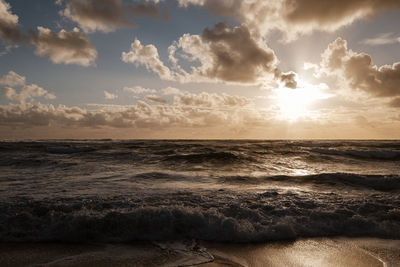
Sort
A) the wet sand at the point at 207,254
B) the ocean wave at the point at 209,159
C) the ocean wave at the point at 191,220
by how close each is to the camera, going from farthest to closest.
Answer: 1. the ocean wave at the point at 209,159
2. the ocean wave at the point at 191,220
3. the wet sand at the point at 207,254

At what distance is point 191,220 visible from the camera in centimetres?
489

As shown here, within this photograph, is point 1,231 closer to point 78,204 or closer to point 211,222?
point 78,204

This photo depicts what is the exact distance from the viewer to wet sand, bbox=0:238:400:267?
3568 millimetres

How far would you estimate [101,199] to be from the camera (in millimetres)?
6234

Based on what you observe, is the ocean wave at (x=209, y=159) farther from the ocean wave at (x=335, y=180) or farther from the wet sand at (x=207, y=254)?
the wet sand at (x=207, y=254)

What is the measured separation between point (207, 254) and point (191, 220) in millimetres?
1089

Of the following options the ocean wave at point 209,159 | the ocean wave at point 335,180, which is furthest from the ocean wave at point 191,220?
the ocean wave at point 209,159

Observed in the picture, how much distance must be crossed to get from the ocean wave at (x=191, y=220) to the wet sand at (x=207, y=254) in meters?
0.29

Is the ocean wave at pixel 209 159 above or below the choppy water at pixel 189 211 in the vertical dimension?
above

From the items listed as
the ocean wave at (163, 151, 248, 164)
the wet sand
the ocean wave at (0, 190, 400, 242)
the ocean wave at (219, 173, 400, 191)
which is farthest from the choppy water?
the ocean wave at (163, 151, 248, 164)

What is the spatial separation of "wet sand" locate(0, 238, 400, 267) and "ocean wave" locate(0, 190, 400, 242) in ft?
0.95

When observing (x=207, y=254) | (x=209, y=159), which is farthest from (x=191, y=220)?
(x=209, y=159)

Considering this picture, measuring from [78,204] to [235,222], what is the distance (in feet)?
12.3

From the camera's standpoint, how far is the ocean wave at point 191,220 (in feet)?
14.8
